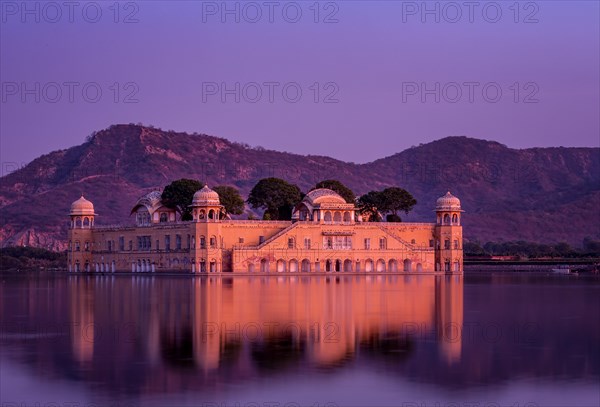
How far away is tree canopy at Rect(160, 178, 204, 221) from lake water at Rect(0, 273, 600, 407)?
166 feet

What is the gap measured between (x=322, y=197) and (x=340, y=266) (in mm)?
5541

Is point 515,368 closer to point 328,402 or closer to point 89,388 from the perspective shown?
point 328,402

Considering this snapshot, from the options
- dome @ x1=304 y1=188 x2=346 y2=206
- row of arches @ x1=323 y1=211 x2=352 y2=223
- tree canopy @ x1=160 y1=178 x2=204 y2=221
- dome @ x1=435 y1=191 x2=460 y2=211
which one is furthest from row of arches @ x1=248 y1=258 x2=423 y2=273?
tree canopy @ x1=160 y1=178 x2=204 y2=221

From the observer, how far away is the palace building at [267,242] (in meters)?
83.9

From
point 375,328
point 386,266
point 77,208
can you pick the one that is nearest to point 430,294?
point 375,328

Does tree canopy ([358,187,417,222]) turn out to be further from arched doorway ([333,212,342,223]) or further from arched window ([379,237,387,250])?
arched doorway ([333,212,342,223])

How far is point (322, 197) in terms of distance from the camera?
88500 millimetres

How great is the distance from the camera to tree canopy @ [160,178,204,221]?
92.7 m

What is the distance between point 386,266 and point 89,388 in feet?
233

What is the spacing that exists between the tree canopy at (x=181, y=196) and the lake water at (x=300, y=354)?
166 ft

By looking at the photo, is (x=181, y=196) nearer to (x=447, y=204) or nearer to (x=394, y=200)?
(x=394, y=200)

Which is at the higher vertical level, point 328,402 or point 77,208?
point 77,208

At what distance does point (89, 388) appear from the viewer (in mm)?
20297

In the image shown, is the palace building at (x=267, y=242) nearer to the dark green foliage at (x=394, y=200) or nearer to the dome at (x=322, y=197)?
the dome at (x=322, y=197)
